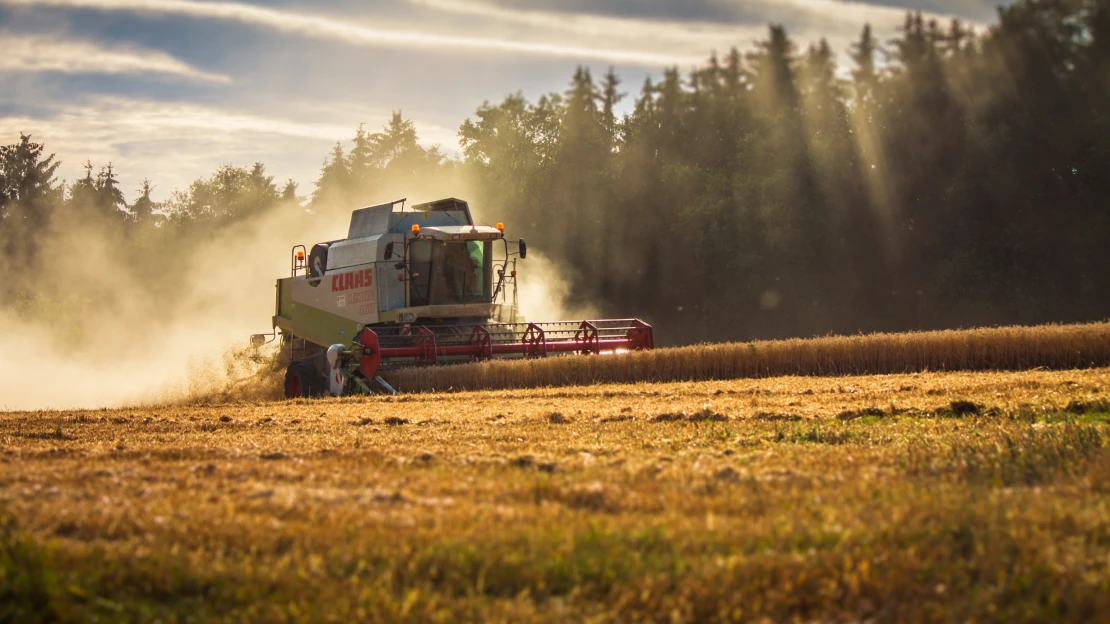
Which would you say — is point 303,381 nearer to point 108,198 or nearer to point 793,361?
point 793,361

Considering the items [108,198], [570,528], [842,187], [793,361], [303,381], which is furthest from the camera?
[108,198]

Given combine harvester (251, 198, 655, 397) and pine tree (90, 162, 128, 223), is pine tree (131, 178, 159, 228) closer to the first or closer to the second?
pine tree (90, 162, 128, 223)

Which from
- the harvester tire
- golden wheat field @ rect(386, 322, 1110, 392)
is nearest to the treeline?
golden wheat field @ rect(386, 322, 1110, 392)

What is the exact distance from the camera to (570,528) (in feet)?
15.0

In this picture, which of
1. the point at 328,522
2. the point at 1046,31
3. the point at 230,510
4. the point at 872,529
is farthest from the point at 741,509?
the point at 1046,31

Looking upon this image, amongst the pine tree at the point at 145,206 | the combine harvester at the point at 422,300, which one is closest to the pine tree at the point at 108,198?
the pine tree at the point at 145,206

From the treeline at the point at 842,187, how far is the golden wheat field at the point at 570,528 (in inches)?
1077

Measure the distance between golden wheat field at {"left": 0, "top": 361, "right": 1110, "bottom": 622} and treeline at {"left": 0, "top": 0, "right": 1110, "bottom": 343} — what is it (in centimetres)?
2735

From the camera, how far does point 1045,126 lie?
34344 mm

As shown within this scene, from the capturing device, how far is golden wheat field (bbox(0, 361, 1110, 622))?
12.1ft

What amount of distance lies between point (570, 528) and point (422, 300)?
15929 millimetres

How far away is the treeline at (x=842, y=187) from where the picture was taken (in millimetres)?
33969

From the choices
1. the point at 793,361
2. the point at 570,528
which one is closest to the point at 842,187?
the point at 793,361

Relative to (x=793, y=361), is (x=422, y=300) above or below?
above
